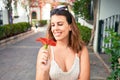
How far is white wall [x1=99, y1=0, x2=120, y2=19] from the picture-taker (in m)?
10.2

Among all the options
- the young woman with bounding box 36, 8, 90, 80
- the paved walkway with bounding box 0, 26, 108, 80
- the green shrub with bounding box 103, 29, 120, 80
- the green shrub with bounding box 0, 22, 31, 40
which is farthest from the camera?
the green shrub with bounding box 0, 22, 31, 40

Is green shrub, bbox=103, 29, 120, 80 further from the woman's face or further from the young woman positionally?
the woman's face

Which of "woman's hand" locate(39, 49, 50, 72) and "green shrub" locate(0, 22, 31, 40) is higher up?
"woman's hand" locate(39, 49, 50, 72)

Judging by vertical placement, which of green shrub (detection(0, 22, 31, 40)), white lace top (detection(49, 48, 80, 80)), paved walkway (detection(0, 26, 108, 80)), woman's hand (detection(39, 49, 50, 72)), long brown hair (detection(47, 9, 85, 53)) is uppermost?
long brown hair (detection(47, 9, 85, 53))

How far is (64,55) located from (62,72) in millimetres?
195

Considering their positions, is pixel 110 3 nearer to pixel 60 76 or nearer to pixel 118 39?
pixel 118 39

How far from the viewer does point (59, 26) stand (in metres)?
2.36

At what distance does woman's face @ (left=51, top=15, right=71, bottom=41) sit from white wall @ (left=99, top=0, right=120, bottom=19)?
8075 mm

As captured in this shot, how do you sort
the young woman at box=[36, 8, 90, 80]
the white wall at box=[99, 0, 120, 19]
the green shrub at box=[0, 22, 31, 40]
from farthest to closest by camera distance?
1. the green shrub at box=[0, 22, 31, 40]
2. the white wall at box=[99, 0, 120, 19]
3. the young woman at box=[36, 8, 90, 80]

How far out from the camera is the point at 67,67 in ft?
7.88

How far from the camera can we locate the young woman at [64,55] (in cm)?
231

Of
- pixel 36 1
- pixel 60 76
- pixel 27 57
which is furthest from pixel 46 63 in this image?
pixel 36 1

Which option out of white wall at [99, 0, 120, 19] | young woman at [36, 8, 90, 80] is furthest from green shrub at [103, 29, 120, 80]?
white wall at [99, 0, 120, 19]

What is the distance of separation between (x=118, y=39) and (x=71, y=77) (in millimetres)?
835
